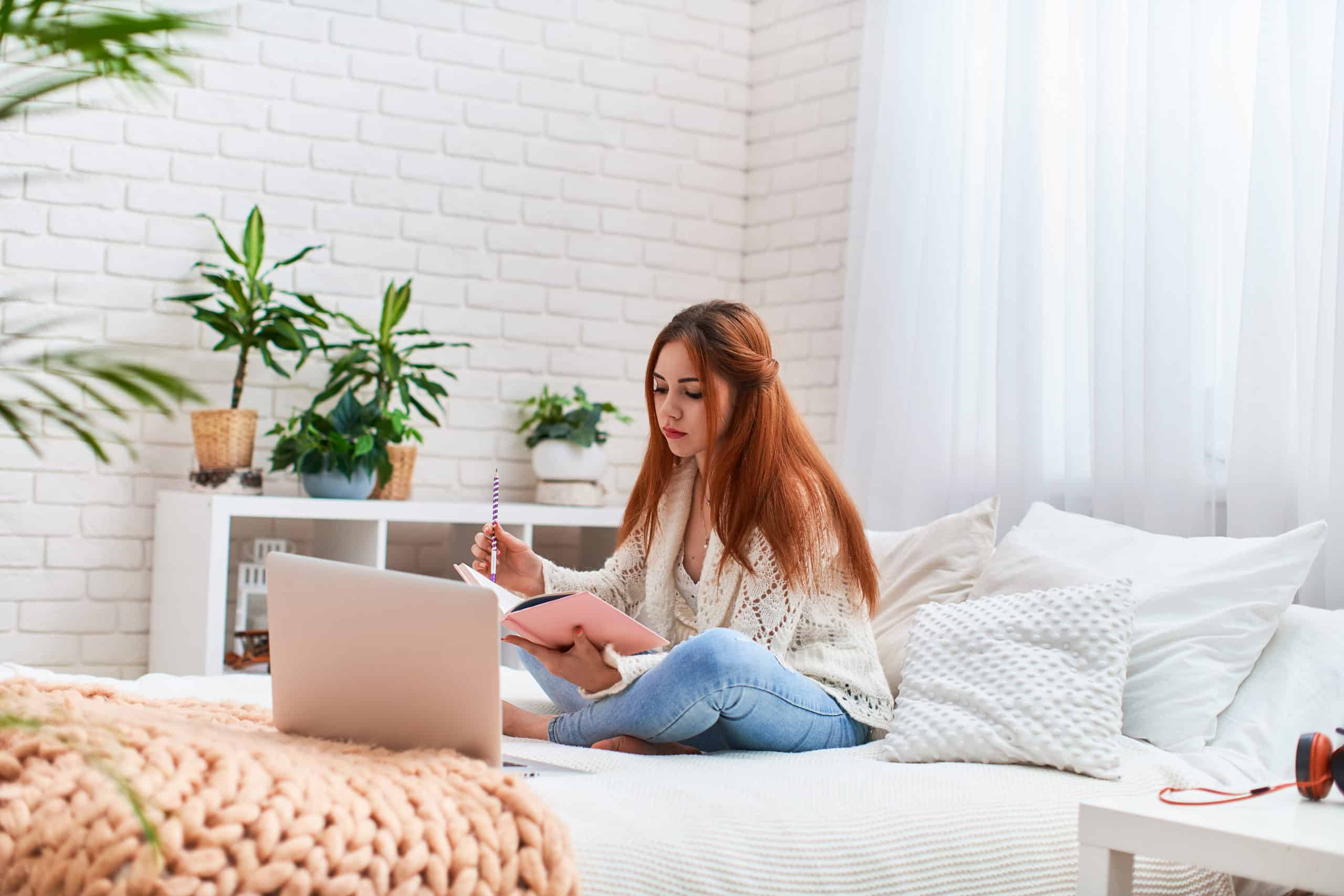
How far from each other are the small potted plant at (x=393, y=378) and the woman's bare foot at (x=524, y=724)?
1.24 meters

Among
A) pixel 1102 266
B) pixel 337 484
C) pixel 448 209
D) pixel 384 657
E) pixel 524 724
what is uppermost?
pixel 448 209

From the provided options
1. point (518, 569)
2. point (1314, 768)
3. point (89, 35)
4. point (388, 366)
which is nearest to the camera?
point (89, 35)

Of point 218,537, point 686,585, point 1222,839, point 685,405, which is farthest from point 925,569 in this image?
point 218,537

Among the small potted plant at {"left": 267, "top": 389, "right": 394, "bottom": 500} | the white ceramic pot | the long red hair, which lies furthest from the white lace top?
the white ceramic pot

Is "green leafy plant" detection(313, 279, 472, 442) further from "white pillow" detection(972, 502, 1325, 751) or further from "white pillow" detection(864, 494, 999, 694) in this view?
"white pillow" detection(972, 502, 1325, 751)

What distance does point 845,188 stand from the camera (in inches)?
144

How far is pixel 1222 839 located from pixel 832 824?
0.40m

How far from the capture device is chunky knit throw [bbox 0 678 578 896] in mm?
1043

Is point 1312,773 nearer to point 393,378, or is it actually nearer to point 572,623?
point 572,623

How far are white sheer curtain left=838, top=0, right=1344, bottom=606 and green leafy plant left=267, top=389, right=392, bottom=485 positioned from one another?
1.17m

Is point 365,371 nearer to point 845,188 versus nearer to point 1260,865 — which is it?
point 845,188

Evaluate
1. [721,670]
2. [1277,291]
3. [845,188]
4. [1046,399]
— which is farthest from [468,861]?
[845,188]

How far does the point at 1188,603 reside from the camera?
209 cm

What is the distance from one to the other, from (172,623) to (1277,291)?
242 centimetres
